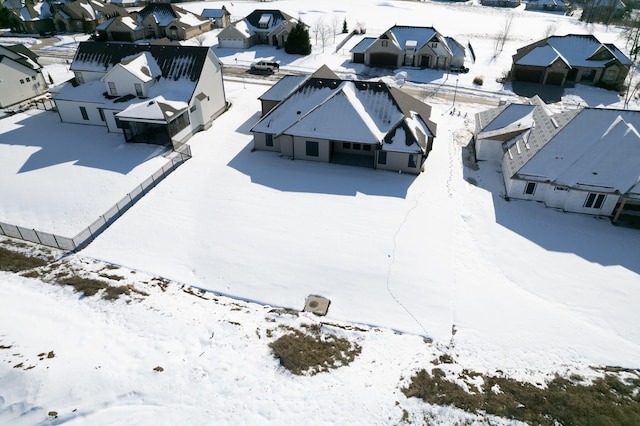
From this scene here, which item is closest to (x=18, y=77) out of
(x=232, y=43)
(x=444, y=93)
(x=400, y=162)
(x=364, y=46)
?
(x=232, y=43)

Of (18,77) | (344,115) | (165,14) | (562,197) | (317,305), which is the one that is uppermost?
(165,14)

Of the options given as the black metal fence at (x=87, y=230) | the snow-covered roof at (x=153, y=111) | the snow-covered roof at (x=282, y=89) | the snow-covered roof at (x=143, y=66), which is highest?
the snow-covered roof at (x=143, y=66)

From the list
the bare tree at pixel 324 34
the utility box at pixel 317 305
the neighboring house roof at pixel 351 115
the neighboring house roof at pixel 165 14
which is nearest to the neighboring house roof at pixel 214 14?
the neighboring house roof at pixel 165 14

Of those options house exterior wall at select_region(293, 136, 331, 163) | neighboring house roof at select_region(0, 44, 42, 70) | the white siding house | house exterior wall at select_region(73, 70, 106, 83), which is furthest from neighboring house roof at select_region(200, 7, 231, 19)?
house exterior wall at select_region(293, 136, 331, 163)

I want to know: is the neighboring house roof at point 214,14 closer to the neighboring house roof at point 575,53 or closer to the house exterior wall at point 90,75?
the house exterior wall at point 90,75

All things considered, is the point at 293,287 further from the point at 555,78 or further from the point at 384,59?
the point at 555,78

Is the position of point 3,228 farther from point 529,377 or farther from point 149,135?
point 529,377
